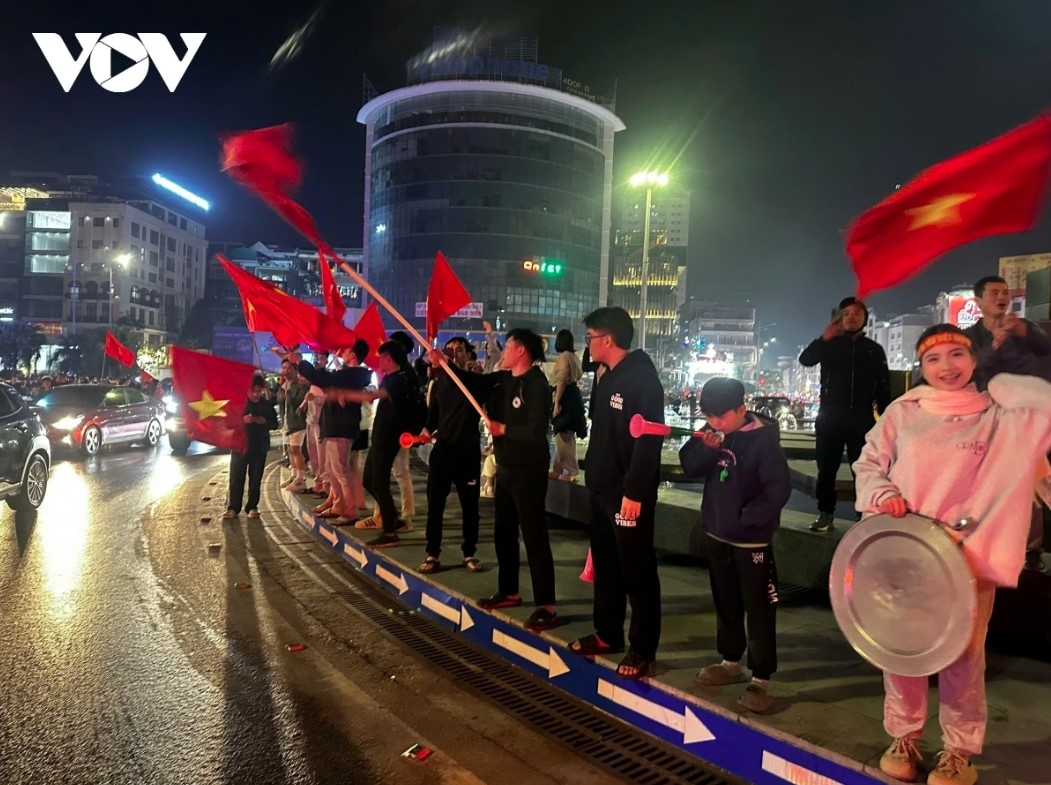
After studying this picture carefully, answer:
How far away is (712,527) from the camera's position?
3.82 m

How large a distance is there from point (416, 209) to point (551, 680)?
81098mm

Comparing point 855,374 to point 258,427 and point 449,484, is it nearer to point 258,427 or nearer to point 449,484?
point 449,484

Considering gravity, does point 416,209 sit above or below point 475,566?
above

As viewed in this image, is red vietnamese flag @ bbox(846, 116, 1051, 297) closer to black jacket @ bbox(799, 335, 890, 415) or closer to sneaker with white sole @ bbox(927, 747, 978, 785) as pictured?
black jacket @ bbox(799, 335, 890, 415)

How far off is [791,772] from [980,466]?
1552 mm

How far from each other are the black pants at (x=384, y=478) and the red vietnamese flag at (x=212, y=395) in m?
2.66

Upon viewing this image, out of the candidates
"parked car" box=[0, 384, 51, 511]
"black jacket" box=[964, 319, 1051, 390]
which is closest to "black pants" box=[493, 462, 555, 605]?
"black jacket" box=[964, 319, 1051, 390]

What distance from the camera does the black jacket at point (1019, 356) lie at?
14.7 feet

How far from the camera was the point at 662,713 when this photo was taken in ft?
12.3

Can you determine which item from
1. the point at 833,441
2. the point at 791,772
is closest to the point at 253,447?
the point at 833,441

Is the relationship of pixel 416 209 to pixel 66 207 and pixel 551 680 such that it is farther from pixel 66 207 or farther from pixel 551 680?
pixel 551 680

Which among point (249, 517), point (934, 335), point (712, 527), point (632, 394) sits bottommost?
point (249, 517)

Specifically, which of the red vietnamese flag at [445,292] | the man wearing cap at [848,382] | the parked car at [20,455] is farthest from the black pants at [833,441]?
the parked car at [20,455]

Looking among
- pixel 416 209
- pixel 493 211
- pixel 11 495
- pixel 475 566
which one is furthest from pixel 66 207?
pixel 475 566
